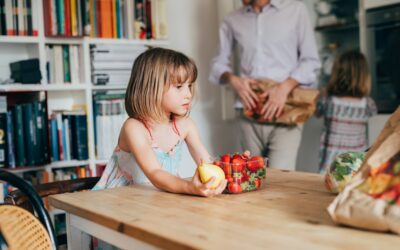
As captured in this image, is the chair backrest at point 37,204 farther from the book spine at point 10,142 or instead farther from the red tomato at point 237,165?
the book spine at point 10,142

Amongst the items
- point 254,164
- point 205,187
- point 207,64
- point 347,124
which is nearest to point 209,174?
point 205,187

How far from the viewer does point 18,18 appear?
284 cm

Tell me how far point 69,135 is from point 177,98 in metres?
1.49

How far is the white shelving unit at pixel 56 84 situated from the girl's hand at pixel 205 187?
5.92ft

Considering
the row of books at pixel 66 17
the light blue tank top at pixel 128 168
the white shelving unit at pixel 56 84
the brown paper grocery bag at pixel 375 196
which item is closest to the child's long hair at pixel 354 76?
the white shelving unit at pixel 56 84

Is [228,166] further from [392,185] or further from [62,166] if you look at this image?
[62,166]

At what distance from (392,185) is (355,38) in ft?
9.45

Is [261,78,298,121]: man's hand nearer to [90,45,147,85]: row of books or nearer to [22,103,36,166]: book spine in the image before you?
[90,45,147,85]: row of books

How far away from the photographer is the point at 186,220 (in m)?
1.04

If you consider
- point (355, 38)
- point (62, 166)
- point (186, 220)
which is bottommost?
point (62, 166)

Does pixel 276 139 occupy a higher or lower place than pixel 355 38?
lower

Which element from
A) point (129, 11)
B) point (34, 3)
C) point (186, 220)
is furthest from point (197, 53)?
point (186, 220)

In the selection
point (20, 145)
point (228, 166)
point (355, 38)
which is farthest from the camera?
point (355, 38)

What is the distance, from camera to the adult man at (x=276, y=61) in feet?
9.43
